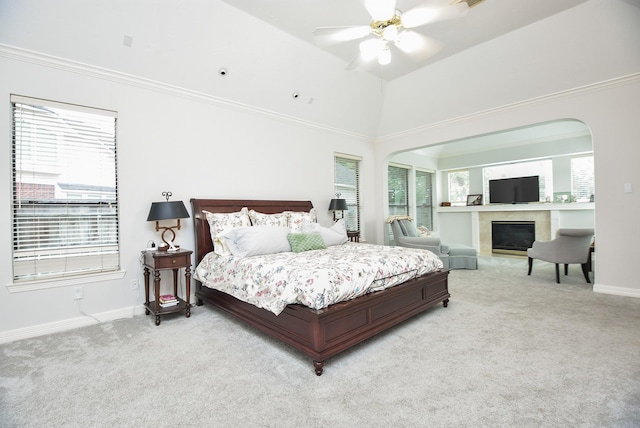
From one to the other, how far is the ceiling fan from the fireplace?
5.98 m

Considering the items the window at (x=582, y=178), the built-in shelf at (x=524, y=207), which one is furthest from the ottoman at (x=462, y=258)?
the window at (x=582, y=178)

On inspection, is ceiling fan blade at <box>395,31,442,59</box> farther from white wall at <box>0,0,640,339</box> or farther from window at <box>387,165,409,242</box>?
window at <box>387,165,409,242</box>

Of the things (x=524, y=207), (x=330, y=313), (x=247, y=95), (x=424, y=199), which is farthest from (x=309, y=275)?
(x=424, y=199)

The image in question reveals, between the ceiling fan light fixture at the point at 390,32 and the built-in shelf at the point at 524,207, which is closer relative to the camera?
the ceiling fan light fixture at the point at 390,32

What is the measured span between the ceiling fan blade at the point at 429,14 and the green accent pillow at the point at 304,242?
2.34m

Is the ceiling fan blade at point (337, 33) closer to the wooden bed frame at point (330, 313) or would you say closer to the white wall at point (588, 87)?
the wooden bed frame at point (330, 313)

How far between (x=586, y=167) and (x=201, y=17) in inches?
303

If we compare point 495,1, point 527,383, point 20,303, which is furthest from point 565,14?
point 20,303

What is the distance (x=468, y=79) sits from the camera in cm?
449

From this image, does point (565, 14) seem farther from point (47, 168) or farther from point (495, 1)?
point (47, 168)

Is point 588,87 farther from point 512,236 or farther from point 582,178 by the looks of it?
point 512,236

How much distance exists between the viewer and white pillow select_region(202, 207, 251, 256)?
352 centimetres

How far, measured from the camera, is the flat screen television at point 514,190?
6.93 meters

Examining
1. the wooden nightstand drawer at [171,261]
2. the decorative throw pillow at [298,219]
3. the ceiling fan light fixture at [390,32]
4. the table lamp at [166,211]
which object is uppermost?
the ceiling fan light fixture at [390,32]
